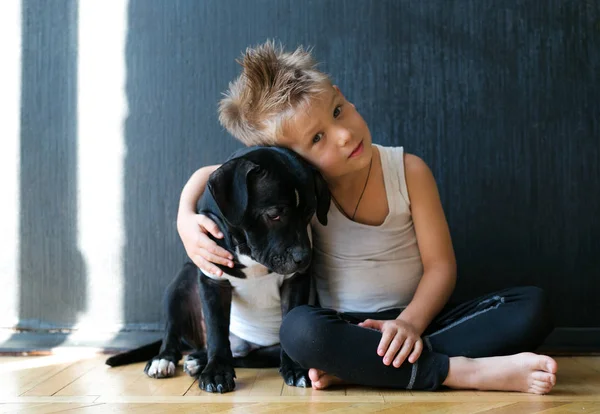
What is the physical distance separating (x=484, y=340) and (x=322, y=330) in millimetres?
405

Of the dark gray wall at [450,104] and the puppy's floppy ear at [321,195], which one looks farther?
the dark gray wall at [450,104]

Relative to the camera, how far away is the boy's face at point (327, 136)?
1716mm

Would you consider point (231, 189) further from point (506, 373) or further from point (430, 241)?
point (506, 373)

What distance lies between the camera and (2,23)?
2361mm

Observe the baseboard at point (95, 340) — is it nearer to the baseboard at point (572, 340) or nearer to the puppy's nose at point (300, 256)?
the baseboard at point (572, 340)

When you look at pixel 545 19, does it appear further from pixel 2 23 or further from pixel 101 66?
pixel 2 23

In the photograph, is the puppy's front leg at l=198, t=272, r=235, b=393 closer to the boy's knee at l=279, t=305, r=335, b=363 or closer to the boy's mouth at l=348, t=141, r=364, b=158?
the boy's knee at l=279, t=305, r=335, b=363

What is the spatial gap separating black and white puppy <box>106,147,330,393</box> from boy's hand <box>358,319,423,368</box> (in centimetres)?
24

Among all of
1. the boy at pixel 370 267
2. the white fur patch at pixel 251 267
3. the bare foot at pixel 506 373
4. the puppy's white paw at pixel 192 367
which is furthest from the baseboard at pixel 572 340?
the puppy's white paw at pixel 192 367

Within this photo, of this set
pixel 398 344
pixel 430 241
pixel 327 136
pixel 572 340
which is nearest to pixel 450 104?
pixel 430 241

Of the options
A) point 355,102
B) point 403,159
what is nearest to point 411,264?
point 403,159

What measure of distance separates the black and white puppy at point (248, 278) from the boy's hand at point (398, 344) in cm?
24

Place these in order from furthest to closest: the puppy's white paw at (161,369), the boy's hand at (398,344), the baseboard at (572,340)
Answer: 1. the baseboard at (572,340)
2. the puppy's white paw at (161,369)
3. the boy's hand at (398,344)

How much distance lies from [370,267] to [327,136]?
0.43 metres
